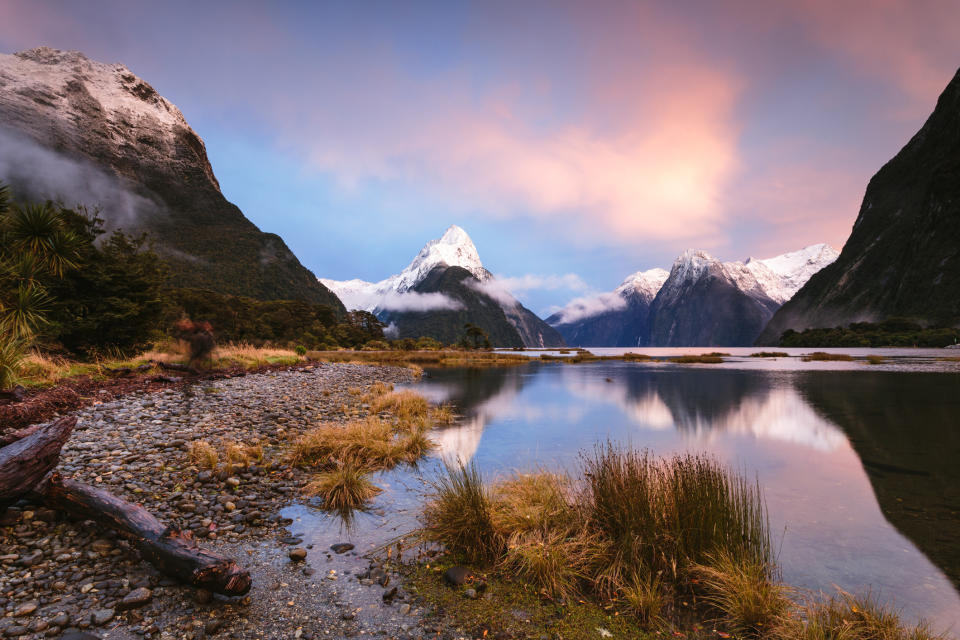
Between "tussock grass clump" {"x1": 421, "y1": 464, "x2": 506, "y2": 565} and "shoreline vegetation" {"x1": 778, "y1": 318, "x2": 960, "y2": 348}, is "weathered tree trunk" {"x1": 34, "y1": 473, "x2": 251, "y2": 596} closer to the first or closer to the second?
"tussock grass clump" {"x1": 421, "y1": 464, "x2": 506, "y2": 565}

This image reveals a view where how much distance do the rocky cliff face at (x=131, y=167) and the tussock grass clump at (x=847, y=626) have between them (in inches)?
4512

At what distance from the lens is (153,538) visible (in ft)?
14.6

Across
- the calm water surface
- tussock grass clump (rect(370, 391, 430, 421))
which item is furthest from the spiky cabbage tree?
the calm water surface

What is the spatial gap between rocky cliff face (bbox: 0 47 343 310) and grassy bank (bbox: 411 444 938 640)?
111155 millimetres

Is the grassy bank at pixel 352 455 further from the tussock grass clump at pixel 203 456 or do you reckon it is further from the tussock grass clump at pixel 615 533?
the tussock grass clump at pixel 615 533

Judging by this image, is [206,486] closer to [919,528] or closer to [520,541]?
[520,541]

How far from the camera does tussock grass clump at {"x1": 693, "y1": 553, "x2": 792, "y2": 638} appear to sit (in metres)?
4.20

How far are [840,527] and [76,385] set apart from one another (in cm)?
1942

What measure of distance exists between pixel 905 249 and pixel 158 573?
189 metres

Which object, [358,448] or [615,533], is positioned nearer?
[615,533]

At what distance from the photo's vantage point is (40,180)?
131 meters

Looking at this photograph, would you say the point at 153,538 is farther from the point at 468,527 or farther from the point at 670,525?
the point at 670,525

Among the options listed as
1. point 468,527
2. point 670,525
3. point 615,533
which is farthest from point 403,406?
point 670,525

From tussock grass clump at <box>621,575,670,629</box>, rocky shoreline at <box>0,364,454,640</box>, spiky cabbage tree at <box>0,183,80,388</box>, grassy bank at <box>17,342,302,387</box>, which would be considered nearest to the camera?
rocky shoreline at <box>0,364,454,640</box>
